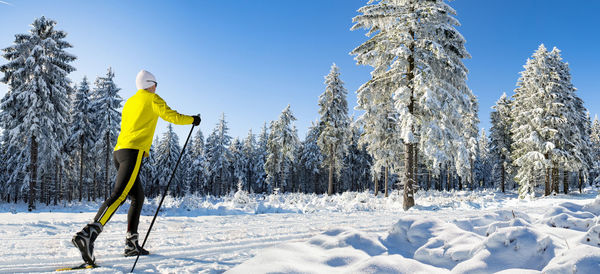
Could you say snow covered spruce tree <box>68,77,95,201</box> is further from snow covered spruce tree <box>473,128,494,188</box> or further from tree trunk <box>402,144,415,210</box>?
snow covered spruce tree <box>473,128,494,188</box>

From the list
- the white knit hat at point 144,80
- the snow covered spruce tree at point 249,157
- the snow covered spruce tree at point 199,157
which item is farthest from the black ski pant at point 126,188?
the snow covered spruce tree at point 249,157

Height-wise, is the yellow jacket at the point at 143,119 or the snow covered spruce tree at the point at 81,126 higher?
the snow covered spruce tree at the point at 81,126

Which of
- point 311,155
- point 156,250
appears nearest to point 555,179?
point 311,155

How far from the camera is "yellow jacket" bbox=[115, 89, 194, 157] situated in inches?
135

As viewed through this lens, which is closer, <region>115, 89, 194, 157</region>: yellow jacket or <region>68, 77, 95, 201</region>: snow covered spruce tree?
<region>115, 89, 194, 157</region>: yellow jacket

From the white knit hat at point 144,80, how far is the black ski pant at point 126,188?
0.83 metres

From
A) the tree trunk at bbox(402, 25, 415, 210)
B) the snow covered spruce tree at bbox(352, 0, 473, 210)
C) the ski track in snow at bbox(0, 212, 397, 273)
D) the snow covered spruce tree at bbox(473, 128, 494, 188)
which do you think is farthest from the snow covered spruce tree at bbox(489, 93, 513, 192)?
the ski track in snow at bbox(0, 212, 397, 273)

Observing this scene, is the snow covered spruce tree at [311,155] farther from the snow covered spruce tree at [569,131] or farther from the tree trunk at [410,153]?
the tree trunk at [410,153]

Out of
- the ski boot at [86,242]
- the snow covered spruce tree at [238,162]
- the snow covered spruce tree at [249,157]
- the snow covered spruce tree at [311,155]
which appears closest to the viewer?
the ski boot at [86,242]

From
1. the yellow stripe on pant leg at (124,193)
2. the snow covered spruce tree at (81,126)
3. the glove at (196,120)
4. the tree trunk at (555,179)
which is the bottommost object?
the tree trunk at (555,179)

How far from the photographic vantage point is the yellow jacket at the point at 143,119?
3.44m

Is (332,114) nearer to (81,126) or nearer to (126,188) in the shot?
(81,126)

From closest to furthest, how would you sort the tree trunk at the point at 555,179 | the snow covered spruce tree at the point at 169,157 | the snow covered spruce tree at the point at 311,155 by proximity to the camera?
the tree trunk at the point at 555,179 → the snow covered spruce tree at the point at 169,157 → the snow covered spruce tree at the point at 311,155

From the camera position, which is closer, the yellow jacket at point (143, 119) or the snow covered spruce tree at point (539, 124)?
the yellow jacket at point (143, 119)
